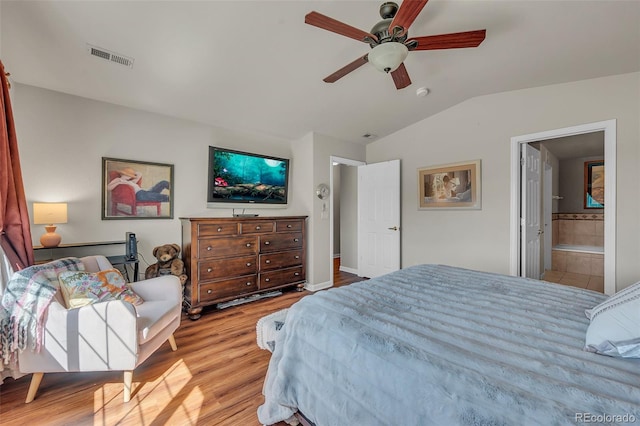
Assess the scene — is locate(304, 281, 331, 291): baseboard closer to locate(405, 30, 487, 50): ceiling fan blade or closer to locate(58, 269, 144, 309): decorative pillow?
locate(58, 269, 144, 309): decorative pillow

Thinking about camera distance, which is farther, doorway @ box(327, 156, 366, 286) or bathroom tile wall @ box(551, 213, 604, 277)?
doorway @ box(327, 156, 366, 286)

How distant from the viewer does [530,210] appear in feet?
11.2

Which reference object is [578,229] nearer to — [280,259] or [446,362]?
[280,259]

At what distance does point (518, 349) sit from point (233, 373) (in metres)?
1.85

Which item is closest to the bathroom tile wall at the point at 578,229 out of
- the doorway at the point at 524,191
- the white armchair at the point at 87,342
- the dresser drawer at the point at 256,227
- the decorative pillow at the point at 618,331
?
the doorway at the point at 524,191

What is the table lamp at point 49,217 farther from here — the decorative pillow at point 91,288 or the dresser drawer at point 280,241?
the dresser drawer at point 280,241

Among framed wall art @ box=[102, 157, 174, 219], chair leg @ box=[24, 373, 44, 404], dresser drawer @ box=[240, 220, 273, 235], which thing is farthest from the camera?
dresser drawer @ box=[240, 220, 273, 235]

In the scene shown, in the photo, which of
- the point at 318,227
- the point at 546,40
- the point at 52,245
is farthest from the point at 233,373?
the point at 546,40

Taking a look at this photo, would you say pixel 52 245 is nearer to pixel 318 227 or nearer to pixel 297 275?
pixel 297 275

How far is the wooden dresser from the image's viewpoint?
2.99 meters

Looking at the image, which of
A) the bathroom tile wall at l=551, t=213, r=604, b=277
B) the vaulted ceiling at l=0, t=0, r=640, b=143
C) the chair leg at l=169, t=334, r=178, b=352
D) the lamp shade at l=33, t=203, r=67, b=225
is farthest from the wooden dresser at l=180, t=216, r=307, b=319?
the bathroom tile wall at l=551, t=213, r=604, b=277

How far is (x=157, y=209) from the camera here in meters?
3.20

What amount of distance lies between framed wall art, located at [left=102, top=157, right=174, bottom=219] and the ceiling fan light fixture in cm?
276

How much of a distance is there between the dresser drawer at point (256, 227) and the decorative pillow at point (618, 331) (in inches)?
122
